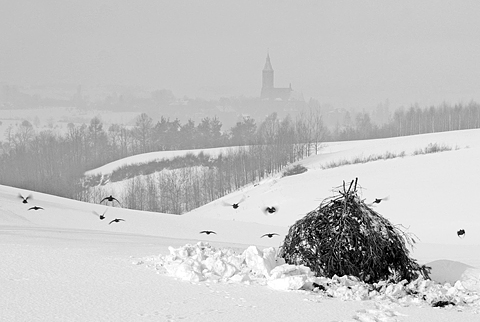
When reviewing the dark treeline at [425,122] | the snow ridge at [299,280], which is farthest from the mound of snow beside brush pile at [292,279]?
the dark treeline at [425,122]

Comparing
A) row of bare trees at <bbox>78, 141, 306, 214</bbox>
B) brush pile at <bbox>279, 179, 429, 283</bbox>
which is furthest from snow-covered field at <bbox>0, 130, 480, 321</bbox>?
row of bare trees at <bbox>78, 141, 306, 214</bbox>

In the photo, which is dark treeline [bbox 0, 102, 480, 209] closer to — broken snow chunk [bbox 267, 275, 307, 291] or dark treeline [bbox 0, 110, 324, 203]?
dark treeline [bbox 0, 110, 324, 203]

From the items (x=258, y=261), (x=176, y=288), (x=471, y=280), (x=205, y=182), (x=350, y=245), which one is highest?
(x=350, y=245)

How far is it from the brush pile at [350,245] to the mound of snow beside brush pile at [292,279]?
251mm

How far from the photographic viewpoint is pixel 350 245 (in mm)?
7754

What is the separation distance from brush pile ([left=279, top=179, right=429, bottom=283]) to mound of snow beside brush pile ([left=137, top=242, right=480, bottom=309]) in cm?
25

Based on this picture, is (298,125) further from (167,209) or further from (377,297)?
(377,297)

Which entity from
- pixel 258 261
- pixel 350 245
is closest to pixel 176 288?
pixel 258 261

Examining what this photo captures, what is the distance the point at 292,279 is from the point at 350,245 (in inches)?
44.0

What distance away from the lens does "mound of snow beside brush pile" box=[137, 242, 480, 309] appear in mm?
7078

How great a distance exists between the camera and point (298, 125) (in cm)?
8088

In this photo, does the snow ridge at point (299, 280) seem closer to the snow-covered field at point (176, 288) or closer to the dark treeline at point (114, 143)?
the snow-covered field at point (176, 288)

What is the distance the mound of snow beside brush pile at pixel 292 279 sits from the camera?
7078 millimetres

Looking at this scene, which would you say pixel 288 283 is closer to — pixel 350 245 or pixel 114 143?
pixel 350 245
